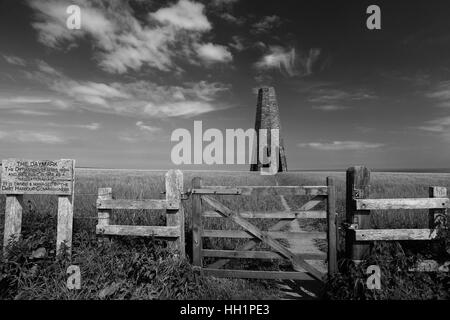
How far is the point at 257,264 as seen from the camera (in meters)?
5.71

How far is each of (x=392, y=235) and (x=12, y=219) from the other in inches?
281

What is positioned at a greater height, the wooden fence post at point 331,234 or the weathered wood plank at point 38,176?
the weathered wood plank at point 38,176

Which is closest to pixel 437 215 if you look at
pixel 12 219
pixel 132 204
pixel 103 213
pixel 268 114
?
pixel 132 204

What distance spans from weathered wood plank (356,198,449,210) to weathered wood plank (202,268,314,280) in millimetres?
1596

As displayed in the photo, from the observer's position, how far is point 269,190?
494cm

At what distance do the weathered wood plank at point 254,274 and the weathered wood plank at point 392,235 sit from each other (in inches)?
47.1

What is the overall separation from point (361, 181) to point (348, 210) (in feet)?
1.91

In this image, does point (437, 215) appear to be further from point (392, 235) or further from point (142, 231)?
point (142, 231)

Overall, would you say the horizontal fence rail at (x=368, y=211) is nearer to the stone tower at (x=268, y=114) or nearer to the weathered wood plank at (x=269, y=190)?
the weathered wood plank at (x=269, y=190)

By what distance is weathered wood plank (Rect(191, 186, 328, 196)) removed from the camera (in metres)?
4.84

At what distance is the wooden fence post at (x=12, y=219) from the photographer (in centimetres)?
524

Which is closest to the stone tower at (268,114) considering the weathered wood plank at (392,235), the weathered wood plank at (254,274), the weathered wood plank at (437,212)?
the weathered wood plank at (437,212)

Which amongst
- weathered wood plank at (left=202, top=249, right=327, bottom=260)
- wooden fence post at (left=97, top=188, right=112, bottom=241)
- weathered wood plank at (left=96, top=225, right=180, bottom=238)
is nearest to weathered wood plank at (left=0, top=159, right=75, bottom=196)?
wooden fence post at (left=97, top=188, right=112, bottom=241)
